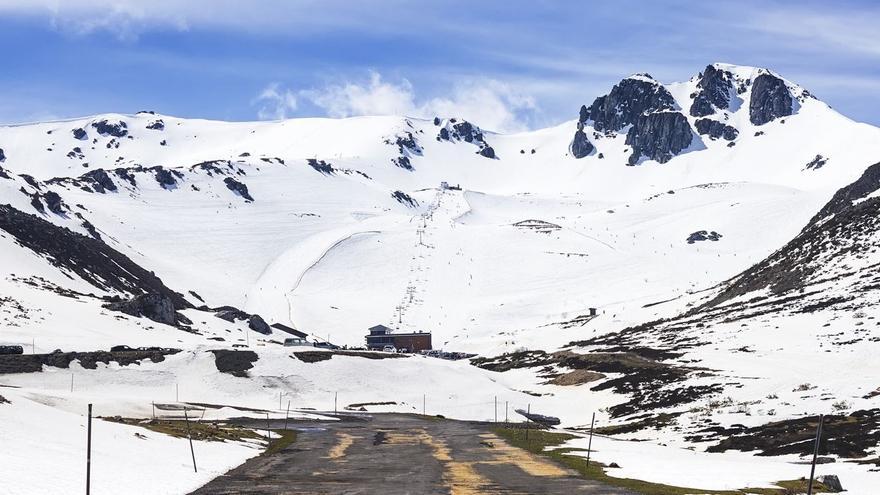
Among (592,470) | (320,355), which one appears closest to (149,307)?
(320,355)

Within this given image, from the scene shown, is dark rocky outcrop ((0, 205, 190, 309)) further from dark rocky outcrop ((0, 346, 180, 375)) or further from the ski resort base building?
dark rocky outcrop ((0, 346, 180, 375))

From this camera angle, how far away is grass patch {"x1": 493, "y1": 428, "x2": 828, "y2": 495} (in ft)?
137

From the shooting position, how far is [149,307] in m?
150

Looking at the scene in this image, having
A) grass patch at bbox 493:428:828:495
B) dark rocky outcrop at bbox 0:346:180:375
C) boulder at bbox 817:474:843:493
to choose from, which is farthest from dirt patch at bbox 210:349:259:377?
boulder at bbox 817:474:843:493

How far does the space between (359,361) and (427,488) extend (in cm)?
7629

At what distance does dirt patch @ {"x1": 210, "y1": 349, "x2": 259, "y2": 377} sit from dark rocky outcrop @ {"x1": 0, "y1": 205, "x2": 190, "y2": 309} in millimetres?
64864

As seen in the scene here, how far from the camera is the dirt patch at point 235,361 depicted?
111419mm

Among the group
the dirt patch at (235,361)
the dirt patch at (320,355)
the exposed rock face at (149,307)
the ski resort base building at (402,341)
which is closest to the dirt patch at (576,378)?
the dirt patch at (320,355)

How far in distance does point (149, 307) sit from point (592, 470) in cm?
11127

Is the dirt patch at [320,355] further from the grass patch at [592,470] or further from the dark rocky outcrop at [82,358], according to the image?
the grass patch at [592,470]

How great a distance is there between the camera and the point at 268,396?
10812 centimetres

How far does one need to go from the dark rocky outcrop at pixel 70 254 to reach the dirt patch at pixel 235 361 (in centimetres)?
6486

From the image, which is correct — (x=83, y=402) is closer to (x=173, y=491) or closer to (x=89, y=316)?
(x=173, y=491)

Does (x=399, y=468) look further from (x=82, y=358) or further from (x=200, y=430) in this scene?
(x=82, y=358)
